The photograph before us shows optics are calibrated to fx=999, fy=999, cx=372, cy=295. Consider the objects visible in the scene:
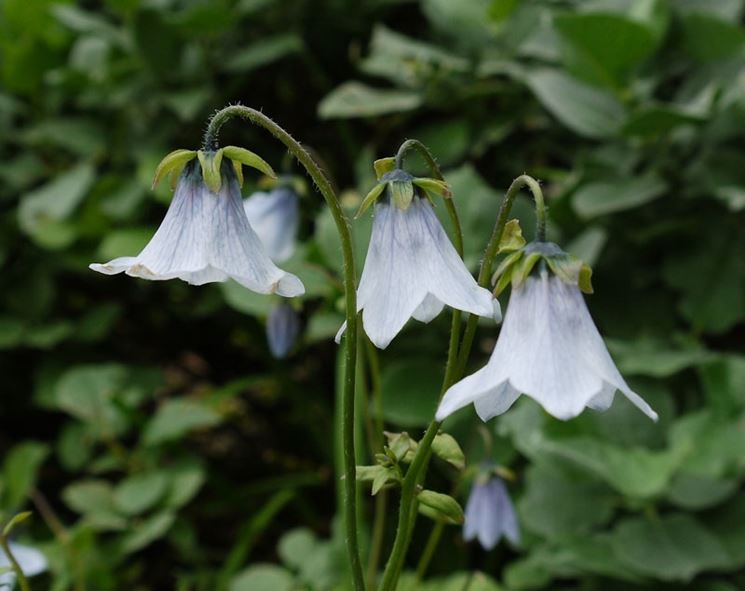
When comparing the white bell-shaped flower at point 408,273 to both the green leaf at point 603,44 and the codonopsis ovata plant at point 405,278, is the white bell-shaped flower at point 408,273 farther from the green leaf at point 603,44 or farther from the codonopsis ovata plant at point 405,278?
the green leaf at point 603,44

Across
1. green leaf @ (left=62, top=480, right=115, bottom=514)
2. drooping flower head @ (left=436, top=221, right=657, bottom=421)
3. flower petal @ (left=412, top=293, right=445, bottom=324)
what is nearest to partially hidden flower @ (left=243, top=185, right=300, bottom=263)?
green leaf @ (left=62, top=480, right=115, bottom=514)

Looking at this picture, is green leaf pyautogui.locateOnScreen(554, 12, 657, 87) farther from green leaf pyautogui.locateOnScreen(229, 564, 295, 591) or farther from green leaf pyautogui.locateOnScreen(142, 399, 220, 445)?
green leaf pyautogui.locateOnScreen(229, 564, 295, 591)

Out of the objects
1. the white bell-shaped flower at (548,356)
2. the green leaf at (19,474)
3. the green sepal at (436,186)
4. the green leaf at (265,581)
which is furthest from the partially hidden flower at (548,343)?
the green leaf at (19,474)

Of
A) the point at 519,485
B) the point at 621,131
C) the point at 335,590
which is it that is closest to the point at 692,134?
the point at 621,131

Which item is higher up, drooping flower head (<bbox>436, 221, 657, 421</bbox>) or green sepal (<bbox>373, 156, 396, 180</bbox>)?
green sepal (<bbox>373, 156, 396, 180</bbox>)

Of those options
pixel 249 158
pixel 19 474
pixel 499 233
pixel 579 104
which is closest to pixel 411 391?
pixel 579 104

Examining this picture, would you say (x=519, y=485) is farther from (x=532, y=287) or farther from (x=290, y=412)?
(x=532, y=287)

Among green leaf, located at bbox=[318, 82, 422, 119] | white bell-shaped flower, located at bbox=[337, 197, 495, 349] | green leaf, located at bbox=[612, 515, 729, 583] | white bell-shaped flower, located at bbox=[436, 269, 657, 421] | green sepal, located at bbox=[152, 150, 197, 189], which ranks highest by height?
green leaf, located at bbox=[318, 82, 422, 119]
